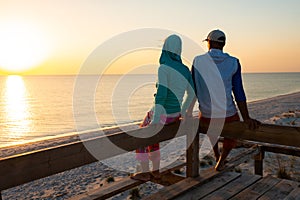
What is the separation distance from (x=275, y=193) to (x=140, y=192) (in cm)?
375

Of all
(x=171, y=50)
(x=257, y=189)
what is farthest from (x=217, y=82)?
(x=257, y=189)

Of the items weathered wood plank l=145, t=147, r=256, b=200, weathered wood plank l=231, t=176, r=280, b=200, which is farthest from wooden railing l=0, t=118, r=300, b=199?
weathered wood plank l=231, t=176, r=280, b=200

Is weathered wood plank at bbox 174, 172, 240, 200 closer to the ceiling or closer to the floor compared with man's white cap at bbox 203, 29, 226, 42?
closer to the floor

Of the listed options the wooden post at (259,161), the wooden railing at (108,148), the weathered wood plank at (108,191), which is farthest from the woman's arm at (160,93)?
the wooden post at (259,161)

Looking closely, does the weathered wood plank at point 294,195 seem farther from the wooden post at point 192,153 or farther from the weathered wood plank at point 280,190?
the wooden post at point 192,153

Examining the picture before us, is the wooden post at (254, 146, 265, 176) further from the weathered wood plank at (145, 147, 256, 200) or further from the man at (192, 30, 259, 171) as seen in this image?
the man at (192, 30, 259, 171)

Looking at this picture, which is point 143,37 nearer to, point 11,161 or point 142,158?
point 142,158

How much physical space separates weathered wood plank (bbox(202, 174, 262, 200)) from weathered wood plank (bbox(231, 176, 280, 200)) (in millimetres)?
59

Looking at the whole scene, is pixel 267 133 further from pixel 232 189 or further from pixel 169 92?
pixel 169 92

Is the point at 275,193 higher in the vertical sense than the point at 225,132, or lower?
lower

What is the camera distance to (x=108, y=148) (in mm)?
2283

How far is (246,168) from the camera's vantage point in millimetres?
7656

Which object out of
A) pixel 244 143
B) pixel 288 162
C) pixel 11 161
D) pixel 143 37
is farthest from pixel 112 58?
pixel 288 162

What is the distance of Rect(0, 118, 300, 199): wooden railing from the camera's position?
172 centimetres
